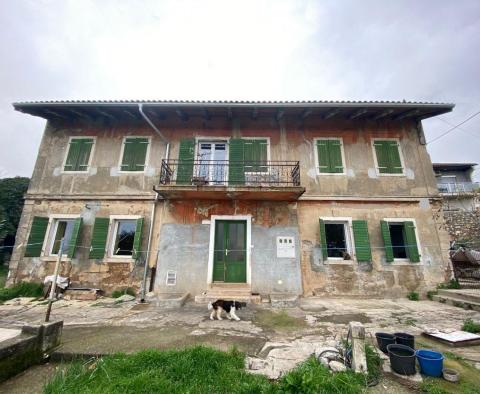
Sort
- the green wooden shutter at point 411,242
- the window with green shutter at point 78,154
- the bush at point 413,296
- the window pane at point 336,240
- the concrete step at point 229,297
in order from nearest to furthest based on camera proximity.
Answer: the concrete step at point 229,297
the bush at point 413,296
the green wooden shutter at point 411,242
the window pane at point 336,240
the window with green shutter at point 78,154

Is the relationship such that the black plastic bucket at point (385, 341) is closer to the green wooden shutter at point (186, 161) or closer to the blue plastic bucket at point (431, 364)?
the blue plastic bucket at point (431, 364)

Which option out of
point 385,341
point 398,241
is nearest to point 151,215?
point 385,341

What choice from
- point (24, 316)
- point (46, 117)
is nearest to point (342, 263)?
point (24, 316)

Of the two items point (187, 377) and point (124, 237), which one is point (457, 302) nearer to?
point (187, 377)

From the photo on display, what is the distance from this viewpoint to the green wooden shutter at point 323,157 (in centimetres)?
900

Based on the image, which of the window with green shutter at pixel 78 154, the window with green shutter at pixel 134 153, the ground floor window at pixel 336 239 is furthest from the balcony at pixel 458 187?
the window with green shutter at pixel 78 154

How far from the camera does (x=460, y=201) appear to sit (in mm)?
20438

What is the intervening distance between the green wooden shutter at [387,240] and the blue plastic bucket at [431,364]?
551cm

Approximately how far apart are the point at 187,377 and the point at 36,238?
8.75 m

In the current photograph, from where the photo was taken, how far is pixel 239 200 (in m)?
8.60

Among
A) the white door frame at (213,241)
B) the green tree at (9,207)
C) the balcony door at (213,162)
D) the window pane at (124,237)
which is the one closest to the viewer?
the white door frame at (213,241)

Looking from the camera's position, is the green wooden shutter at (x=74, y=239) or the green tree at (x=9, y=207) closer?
the green wooden shutter at (x=74, y=239)

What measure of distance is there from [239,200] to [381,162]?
6.16 m

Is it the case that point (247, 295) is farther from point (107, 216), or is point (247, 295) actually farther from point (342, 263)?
point (107, 216)
